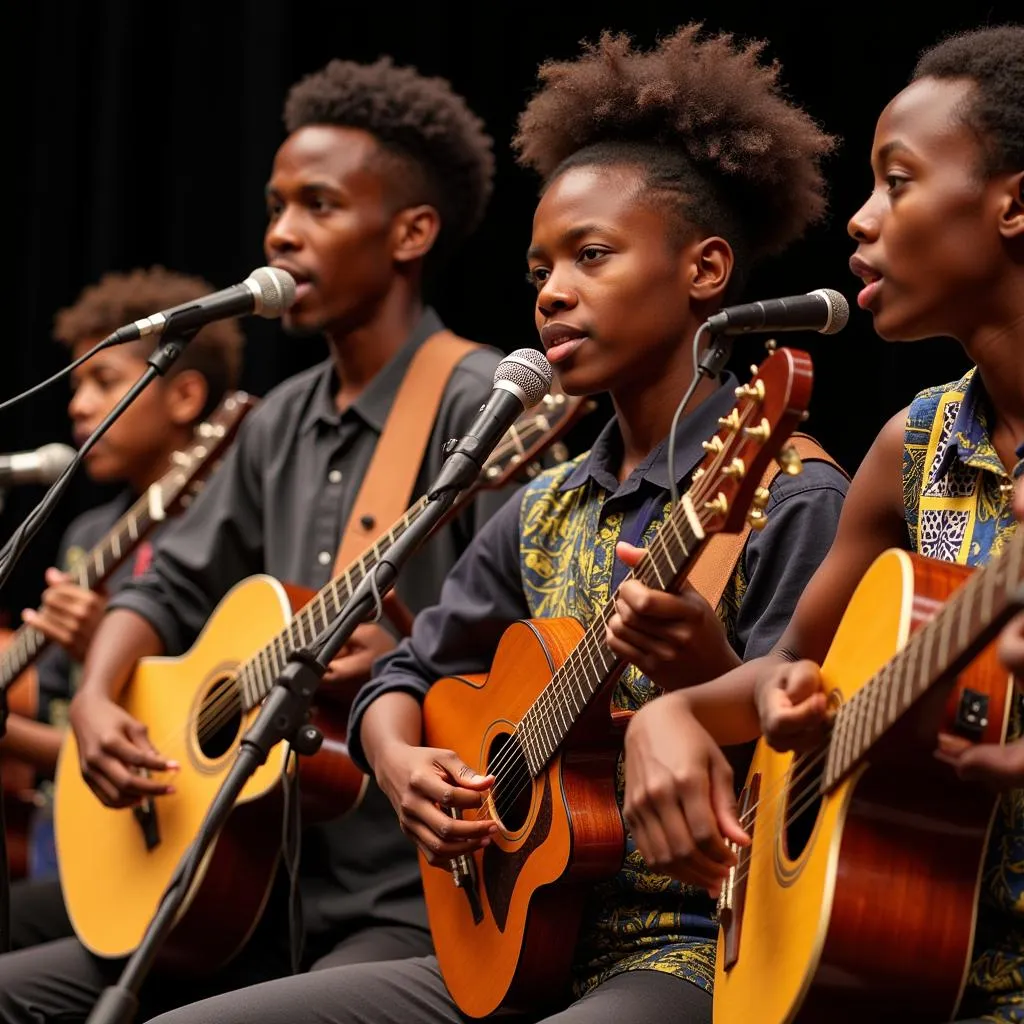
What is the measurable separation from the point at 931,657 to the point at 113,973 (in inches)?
88.8

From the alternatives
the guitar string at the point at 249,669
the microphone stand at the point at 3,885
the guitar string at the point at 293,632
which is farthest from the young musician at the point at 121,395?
the microphone stand at the point at 3,885

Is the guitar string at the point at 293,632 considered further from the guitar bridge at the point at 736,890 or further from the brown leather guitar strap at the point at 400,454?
the guitar bridge at the point at 736,890

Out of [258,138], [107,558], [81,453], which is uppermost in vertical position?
[258,138]

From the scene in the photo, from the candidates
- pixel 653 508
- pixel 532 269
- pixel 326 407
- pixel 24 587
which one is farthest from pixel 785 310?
pixel 24 587

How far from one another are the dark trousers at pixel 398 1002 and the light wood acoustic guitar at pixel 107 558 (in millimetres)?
1679

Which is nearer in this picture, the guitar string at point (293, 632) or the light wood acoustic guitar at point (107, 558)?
the guitar string at point (293, 632)

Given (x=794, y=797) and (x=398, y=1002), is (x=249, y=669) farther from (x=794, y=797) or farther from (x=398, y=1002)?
(x=794, y=797)

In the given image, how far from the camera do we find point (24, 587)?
5.67 m

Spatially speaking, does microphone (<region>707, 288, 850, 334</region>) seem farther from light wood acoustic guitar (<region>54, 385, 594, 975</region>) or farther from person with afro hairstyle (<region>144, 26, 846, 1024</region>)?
light wood acoustic guitar (<region>54, 385, 594, 975</region>)

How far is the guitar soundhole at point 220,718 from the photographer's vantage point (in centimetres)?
324

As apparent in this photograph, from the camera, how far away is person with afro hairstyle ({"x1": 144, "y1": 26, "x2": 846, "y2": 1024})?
2334 millimetres

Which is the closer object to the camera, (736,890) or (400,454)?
(736,890)

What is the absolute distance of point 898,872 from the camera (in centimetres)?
167

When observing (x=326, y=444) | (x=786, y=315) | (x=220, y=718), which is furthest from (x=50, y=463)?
(x=786, y=315)
